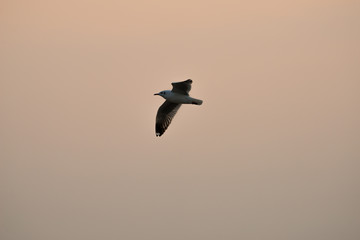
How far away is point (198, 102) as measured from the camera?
61.5ft

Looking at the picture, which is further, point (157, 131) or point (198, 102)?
point (157, 131)

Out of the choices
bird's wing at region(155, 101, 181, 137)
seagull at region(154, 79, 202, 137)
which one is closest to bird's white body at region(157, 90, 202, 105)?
seagull at region(154, 79, 202, 137)

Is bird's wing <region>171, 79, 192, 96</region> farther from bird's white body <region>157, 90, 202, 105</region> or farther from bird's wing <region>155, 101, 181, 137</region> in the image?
bird's wing <region>155, 101, 181, 137</region>

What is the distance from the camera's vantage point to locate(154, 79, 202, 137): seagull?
60.2 feet

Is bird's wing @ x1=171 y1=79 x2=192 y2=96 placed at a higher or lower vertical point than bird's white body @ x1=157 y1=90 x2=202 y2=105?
higher

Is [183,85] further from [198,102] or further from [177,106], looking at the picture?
[177,106]

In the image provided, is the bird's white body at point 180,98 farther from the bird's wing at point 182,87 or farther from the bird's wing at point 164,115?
the bird's wing at point 164,115

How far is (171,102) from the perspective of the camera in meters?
19.8

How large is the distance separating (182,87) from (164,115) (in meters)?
2.36

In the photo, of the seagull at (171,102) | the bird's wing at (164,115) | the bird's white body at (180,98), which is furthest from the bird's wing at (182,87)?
the bird's wing at (164,115)

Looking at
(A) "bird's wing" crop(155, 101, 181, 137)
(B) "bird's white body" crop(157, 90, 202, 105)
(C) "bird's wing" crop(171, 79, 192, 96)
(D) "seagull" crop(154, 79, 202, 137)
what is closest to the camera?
(C) "bird's wing" crop(171, 79, 192, 96)

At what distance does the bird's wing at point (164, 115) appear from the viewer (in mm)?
20219

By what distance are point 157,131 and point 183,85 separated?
2.87 m

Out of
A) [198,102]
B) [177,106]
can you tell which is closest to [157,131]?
[177,106]
